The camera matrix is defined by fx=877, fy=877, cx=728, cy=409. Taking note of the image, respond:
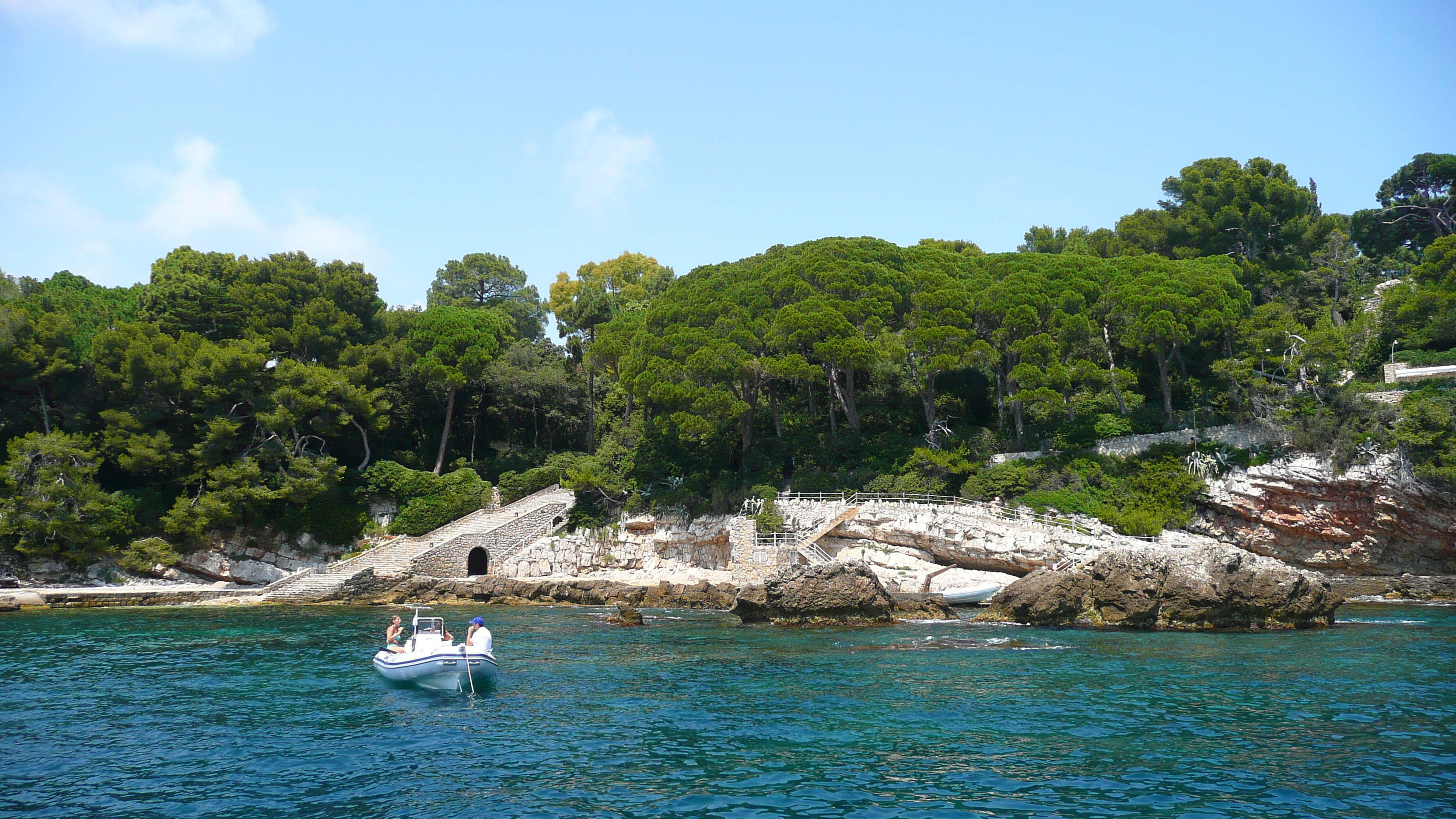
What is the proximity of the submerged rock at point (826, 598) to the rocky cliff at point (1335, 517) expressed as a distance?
13544mm

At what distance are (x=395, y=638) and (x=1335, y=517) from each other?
30427 mm

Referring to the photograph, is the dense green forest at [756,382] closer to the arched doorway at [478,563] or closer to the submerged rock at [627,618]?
the arched doorway at [478,563]

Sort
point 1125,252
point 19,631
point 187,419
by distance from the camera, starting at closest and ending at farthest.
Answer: point 19,631
point 187,419
point 1125,252

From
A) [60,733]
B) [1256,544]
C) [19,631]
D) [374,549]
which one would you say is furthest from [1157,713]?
[374,549]

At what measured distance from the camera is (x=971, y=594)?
92.7ft

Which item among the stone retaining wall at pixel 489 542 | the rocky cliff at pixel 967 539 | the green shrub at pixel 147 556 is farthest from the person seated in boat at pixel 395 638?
the green shrub at pixel 147 556

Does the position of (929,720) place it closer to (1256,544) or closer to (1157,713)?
(1157,713)

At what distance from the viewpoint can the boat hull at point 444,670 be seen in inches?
626

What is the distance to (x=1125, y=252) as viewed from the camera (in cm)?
4419

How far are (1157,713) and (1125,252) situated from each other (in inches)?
1417

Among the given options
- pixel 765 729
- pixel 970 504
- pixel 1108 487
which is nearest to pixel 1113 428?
pixel 1108 487

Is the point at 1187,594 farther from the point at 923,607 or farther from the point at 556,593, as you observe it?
the point at 556,593

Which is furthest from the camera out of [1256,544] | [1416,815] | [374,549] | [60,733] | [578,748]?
[374,549]

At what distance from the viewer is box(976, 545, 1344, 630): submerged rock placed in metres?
22.4
